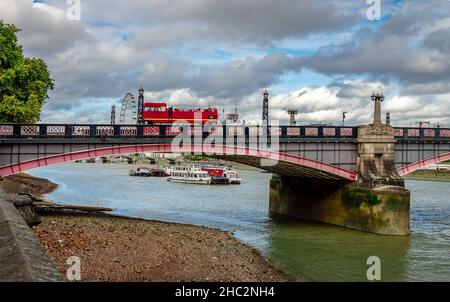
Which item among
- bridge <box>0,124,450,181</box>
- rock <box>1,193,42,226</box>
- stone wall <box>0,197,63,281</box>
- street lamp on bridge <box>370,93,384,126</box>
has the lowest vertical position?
rock <box>1,193,42,226</box>

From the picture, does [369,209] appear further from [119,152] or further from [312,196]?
[119,152]

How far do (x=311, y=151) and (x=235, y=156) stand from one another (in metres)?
5.15

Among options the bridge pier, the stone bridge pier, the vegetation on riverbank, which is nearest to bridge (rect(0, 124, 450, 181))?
the stone bridge pier

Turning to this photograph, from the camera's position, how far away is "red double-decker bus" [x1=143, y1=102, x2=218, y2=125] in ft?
145

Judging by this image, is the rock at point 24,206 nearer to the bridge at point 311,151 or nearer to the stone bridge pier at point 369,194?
the bridge at point 311,151

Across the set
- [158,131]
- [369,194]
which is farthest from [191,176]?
[369,194]

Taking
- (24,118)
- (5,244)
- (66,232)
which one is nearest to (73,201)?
(24,118)

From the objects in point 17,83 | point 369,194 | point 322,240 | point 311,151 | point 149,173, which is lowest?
point 149,173

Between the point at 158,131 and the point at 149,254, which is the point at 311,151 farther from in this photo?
the point at 149,254

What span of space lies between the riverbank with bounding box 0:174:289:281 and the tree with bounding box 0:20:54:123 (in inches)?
562

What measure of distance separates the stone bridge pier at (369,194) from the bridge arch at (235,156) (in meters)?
0.98

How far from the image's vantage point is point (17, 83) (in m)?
37.8

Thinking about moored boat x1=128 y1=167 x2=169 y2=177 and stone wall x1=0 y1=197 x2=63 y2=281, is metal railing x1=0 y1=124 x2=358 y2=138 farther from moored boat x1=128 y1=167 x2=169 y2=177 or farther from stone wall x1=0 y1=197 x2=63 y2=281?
moored boat x1=128 y1=167 x2=169 y2=177

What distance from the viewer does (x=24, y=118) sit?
3606 centimetres
